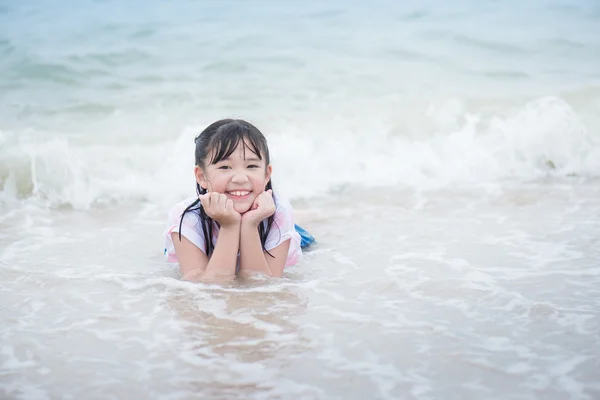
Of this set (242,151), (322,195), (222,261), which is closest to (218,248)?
(222,261)

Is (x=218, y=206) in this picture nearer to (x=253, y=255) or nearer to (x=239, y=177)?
(x=239, y=177)

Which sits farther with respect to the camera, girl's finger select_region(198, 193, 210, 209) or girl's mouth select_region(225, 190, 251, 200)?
girl's mouth select_region(225, 190, 251, 200)

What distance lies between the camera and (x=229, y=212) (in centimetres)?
405

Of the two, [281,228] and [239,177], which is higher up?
[239,177]

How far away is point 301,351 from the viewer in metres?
3.10

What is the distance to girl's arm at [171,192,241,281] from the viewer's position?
4043 millimetres

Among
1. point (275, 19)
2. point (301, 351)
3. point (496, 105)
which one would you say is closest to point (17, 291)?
point (301, 351)

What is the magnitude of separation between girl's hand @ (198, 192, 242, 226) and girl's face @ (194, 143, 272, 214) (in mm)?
115

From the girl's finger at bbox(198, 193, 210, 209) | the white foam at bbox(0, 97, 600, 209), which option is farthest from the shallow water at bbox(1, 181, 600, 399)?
the white foam at bbox(0, 97, 600, 209)

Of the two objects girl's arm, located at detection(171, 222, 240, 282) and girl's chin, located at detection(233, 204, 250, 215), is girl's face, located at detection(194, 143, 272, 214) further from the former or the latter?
girl's arm, located at detection(171, 222, 240, 282)

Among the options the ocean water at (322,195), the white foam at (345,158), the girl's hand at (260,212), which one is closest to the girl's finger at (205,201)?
the girl's hand at (260,212)

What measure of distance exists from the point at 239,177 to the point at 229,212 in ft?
0.73

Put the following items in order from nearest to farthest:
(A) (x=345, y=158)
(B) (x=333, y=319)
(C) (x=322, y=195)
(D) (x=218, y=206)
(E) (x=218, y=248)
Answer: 1. (B) (x=333, y=319)
2. (D) (x=218, y=206)
3. (E) (x=218, y=248)
4. (C) (x=322, y=195)
5. (A) (x=345, y=158)

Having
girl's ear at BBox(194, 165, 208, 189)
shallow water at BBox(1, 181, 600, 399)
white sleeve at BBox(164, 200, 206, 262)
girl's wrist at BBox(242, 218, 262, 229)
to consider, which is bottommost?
shallow water at BBox(1, 181, 600, 399)
